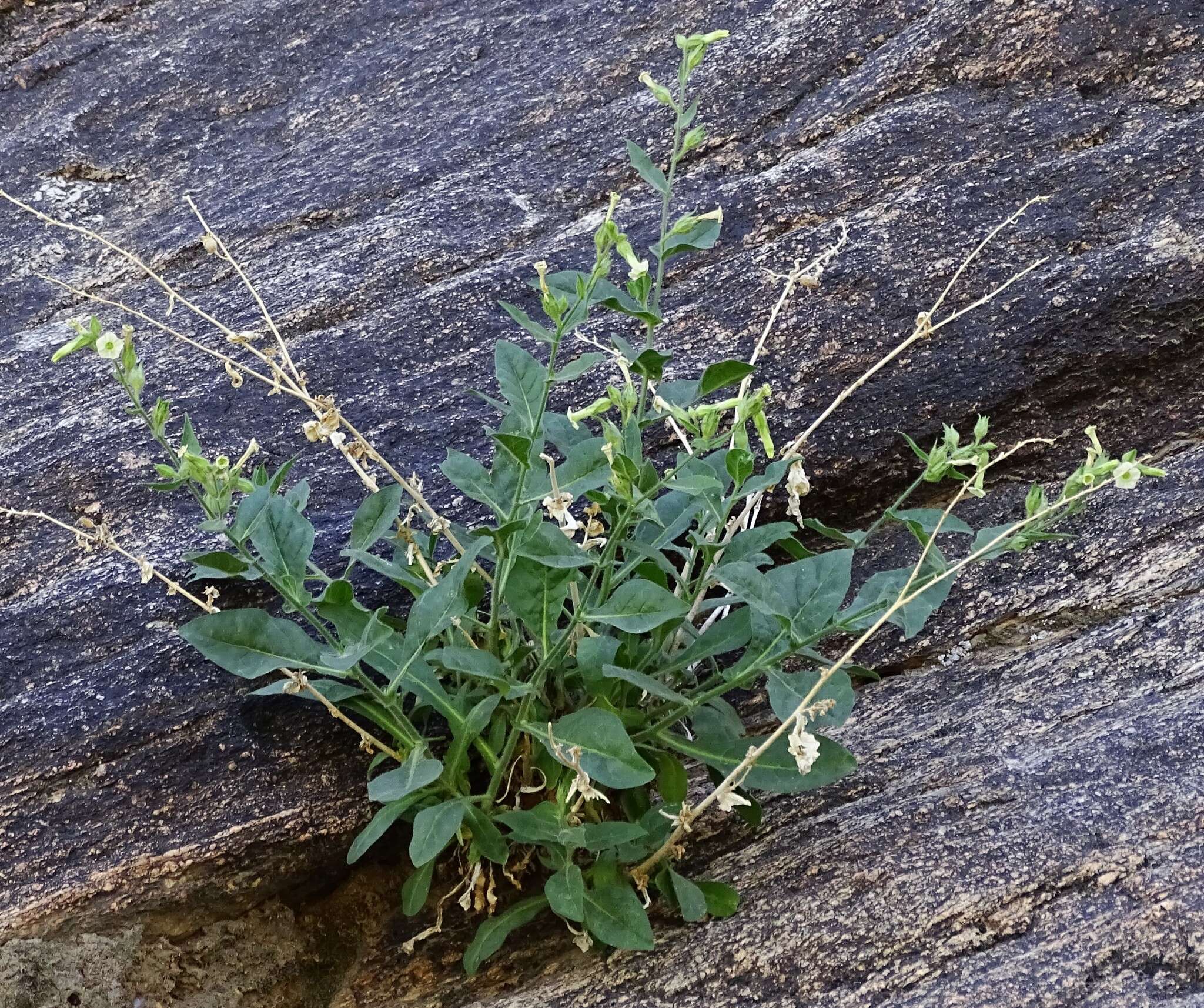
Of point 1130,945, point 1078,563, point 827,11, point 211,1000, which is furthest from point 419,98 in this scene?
point 1130,945

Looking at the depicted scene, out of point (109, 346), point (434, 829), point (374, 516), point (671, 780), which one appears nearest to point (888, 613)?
point (671, 780)

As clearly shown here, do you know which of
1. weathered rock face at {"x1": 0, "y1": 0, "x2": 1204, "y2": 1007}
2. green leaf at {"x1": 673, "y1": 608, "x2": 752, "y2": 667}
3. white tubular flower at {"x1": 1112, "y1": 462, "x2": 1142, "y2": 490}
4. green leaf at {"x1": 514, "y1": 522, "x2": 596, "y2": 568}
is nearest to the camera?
white tubular flower at {"x1": 1112, "y1": 462, "x2": 1142, "y2": 490}

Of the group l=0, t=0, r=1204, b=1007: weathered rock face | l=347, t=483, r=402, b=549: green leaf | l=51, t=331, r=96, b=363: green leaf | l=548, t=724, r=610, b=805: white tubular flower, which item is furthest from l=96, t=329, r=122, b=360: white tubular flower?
l=548, t=724, r=610, b=805: white tubular flower

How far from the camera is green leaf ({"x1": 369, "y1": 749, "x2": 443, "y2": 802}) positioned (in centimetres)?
154

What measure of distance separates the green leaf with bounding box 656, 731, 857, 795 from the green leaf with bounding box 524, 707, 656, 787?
0.18 metres

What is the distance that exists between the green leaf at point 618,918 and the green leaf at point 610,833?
0.09 m

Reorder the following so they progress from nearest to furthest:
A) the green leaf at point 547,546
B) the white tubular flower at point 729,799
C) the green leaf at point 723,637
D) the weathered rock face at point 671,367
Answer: the white tubular flower at point 729,799, the green leaf at point 547,546, the green leaf at point 723,637, the weathered rock face at point 671,367

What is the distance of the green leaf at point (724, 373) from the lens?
145 cm

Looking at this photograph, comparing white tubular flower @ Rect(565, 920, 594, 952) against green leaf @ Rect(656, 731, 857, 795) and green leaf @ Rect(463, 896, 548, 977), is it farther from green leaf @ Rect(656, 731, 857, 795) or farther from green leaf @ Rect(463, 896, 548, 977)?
green leaf @ Rect(656, 731, 857, 795)

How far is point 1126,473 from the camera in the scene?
1372 mm

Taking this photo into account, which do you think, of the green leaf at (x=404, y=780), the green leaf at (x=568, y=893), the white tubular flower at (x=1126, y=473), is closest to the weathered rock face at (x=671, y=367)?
the green leaf at (x=568, y=893)

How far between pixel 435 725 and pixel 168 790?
1.62 feet

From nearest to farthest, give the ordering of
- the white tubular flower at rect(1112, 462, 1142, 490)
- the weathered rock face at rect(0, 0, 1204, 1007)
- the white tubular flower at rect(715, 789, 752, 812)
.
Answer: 1. the white tubular flower at rect(1112, 462, 1142, 490)
2. the white tubular flower at rect(715, 789, 752, 812)
3. the weathered rock face at rect(0, 0, 1204, 1007)

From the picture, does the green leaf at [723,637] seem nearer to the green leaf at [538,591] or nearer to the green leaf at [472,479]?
the green leaf at [538,591]
